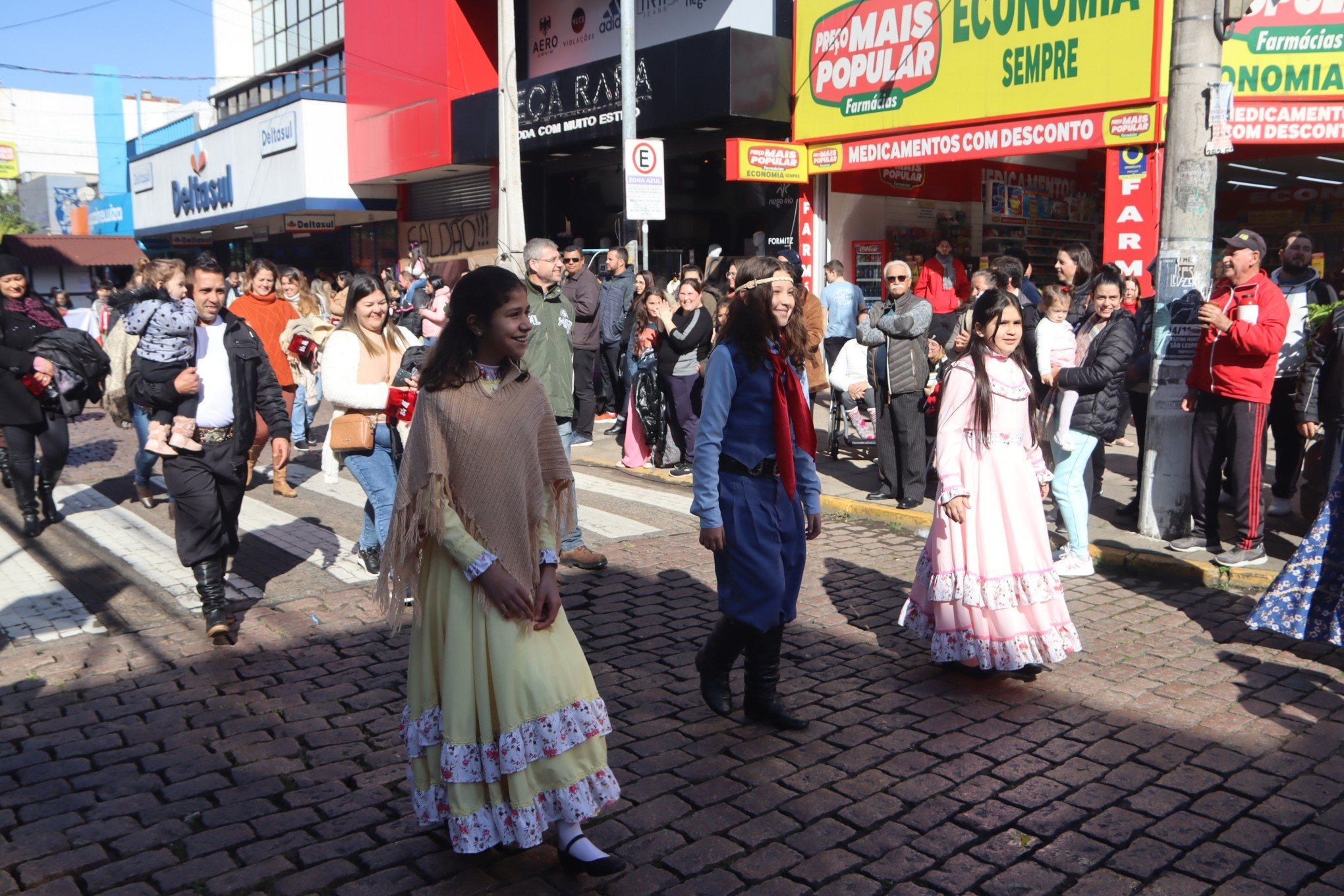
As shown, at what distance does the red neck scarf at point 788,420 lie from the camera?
166 inches

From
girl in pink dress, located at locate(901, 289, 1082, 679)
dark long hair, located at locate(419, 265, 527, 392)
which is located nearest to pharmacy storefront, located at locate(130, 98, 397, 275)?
girl in pink dress, located at locate(901, 289, 1082, 679)

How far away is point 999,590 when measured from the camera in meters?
4.76

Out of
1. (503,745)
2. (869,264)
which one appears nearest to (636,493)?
(503,745)

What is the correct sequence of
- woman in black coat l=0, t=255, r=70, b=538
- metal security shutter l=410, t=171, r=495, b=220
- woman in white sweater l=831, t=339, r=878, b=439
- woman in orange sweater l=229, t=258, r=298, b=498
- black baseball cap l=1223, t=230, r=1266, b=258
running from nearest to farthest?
black baseball cap l=1223, t=230, r=1266, b=258, woman in black coat l=0, t=255, r=70, b=538, woman in white sweater l=831, t=339, r=878, b=439, woman in orange sweater l=229, t=258, r=298, b=498, metal security shutter l=410, t=171, r=495, b=220

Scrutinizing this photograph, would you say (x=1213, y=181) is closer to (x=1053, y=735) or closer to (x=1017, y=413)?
(x=1017, y=413)

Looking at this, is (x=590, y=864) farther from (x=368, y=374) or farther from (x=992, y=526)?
(x=368, y=374)

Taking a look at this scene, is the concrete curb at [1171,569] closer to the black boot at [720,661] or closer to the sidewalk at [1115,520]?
the sidewalk at [1115,520]

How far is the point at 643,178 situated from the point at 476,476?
913 cm

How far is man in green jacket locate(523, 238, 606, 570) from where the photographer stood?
652cm

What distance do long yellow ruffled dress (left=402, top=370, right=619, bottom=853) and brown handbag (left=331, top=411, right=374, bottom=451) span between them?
2.77 meters

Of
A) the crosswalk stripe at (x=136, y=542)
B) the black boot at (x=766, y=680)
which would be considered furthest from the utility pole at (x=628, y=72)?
the black boot at (x=766, y=680)

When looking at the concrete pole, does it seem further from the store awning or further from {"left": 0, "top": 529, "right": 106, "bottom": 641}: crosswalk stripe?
the store awning

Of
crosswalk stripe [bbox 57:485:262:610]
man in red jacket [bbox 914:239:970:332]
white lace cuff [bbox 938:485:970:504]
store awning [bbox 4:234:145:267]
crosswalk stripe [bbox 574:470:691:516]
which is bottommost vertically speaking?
crosswalk stripe [bbox 57:485:262:610]

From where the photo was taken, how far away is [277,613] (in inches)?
239
